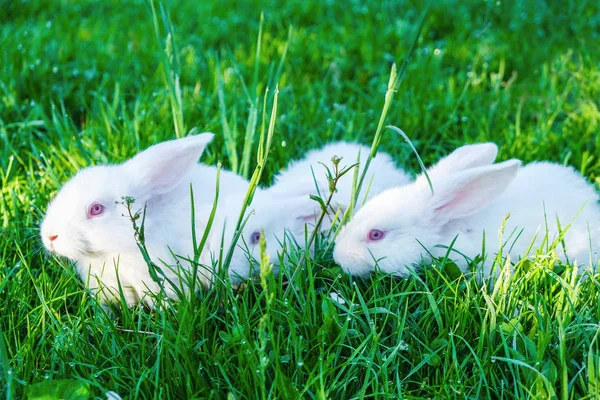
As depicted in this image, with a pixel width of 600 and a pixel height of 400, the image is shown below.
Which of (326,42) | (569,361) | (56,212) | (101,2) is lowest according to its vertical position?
(569,361)

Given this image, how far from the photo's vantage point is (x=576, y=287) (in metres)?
2.32

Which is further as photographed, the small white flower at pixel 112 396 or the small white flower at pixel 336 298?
the small white flower at pixel 336 298

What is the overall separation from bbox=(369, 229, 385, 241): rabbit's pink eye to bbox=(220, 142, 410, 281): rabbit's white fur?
0.17 metres

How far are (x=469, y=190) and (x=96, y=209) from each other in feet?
4.78

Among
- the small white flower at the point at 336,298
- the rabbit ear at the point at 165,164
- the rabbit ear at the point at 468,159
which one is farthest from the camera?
the rabbit ear at the point at 468,159

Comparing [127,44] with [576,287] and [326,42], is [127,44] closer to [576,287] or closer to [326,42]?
[326,42]

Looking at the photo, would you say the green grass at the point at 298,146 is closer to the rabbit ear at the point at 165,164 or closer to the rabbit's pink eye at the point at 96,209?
the rabbit's pink eye at the point at 96,209

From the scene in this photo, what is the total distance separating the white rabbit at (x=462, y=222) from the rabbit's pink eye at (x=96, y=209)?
3.04 feet

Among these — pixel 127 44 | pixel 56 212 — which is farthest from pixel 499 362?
pixel 127 44

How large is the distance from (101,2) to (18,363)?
186 inches

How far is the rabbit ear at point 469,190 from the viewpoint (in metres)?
2.75

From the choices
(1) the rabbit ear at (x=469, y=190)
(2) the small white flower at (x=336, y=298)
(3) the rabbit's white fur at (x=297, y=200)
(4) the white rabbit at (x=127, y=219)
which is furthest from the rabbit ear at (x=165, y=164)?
(1) the rabbit ear at (x=469, y=190)

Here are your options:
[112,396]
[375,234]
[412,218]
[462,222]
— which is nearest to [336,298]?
[375,234]

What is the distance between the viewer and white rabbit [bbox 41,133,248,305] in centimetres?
275
